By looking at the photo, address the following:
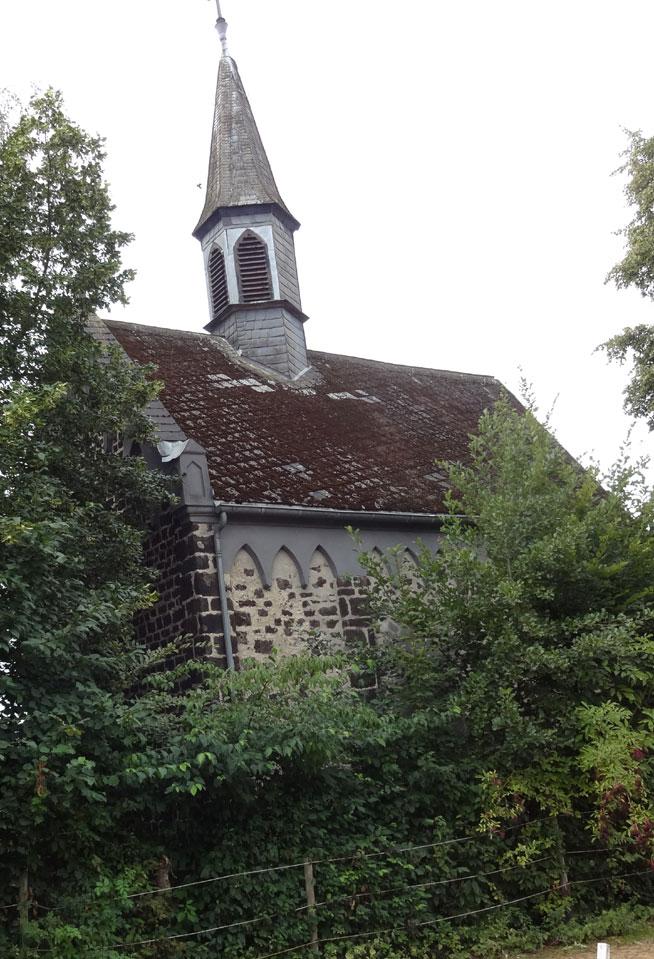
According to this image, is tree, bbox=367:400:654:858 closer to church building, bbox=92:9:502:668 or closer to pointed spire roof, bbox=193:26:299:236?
church building, bbox=92:9:502:668

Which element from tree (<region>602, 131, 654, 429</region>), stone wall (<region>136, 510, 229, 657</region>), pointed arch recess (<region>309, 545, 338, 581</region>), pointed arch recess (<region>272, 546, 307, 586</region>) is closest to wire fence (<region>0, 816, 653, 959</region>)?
stone wall (<region>136, 510, 229, 657</region>)

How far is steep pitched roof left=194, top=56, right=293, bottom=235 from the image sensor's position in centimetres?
1994

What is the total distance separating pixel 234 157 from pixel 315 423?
24.1 feet

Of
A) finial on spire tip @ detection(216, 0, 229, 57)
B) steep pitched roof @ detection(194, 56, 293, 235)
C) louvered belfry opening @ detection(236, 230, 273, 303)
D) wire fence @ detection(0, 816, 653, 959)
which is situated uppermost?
finial on spire tip @ detection(216, 0, 229, 57)

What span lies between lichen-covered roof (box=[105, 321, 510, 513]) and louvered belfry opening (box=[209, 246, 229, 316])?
993 millimetres

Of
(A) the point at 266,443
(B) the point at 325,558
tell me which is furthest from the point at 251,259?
(B) the point at 325,558

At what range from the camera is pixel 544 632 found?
992 cm

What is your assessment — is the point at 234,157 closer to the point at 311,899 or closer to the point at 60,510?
the point at 60,510

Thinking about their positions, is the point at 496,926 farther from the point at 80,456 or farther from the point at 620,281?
the point at 620,281

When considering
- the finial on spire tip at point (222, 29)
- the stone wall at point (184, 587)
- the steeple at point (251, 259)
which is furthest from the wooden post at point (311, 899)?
the finial on spire tip at point (222, 29)

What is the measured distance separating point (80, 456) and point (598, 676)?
19.7 ft

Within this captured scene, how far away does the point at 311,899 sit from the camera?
8336mm

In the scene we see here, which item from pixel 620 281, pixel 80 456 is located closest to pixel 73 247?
pixel 80 456

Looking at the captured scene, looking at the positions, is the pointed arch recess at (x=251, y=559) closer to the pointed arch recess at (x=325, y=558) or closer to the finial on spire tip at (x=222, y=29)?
the pointed arch recess at (x=325, y=558)
